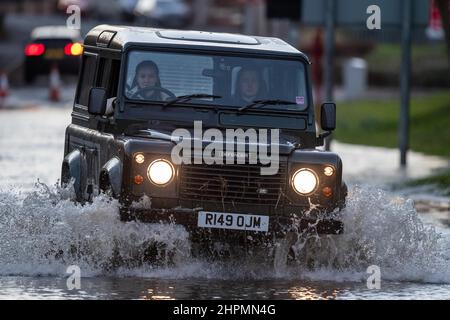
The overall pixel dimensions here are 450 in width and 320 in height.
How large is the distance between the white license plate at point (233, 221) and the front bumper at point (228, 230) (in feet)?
0.10

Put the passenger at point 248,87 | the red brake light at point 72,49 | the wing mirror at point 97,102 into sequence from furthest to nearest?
the red brake light at point 72,49
the passenger at point 248,87
the wing mirror at point 97,102

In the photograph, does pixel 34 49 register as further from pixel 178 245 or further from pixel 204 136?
pixel 178 245

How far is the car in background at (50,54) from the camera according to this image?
4256cm

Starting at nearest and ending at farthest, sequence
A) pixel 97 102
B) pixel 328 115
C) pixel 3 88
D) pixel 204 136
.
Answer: pixel 204 136
pixel 97 102
pixel 328 115
pixel 3 88

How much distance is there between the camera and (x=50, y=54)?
141 feet

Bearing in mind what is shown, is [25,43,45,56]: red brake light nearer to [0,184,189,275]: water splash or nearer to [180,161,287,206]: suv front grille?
[0,184,189,275]: water splash

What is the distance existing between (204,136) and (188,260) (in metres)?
1.02

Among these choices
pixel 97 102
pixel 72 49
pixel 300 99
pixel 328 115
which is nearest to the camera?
pixel 97 102

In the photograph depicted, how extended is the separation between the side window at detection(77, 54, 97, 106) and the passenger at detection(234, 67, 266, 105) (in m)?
1.63

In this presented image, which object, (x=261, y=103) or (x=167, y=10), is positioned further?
(x=167, y=10)

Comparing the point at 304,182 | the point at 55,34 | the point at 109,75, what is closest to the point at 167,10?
the point at 55,34

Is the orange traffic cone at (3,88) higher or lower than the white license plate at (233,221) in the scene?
higher

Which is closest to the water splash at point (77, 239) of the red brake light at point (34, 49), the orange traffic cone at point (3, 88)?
the orange traffic cone at point (3, 88)

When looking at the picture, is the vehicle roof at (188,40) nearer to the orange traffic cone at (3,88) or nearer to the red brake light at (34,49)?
the orange traffic cone at (3,88)
